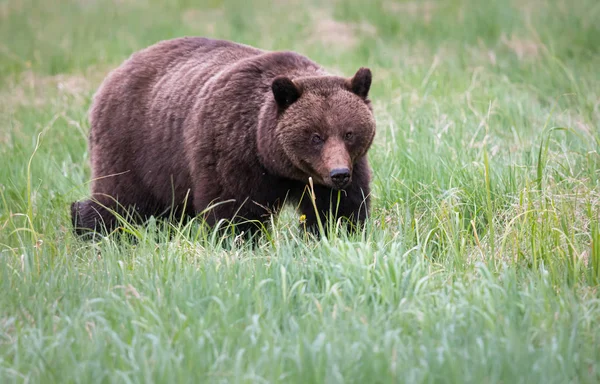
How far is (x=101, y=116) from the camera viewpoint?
6234mm

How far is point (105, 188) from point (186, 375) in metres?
3.27

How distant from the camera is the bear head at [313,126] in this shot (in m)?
4.96

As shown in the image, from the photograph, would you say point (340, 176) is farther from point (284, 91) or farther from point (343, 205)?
point (284, 91)

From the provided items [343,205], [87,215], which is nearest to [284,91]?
[343,205]

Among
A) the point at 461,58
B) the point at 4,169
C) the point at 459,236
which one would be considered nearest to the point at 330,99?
the point at 459,236

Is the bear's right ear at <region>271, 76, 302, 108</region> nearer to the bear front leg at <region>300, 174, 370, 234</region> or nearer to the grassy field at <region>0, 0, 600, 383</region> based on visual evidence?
the bear front leg at <region>300, 174, 370, 234</region>

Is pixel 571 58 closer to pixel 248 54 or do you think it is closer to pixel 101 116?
pixel 248 54

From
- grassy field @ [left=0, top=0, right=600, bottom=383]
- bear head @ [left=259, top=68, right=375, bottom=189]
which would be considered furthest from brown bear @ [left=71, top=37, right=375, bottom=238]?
grassy field @ [left=0, top=0, right=600, bottom=383]

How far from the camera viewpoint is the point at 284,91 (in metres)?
4.98

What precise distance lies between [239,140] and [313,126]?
0.52 meters

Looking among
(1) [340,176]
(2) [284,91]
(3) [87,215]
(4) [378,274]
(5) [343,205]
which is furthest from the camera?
(3) [87,215]

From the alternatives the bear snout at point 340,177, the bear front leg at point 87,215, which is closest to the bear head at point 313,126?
the bear snout at point 340,177

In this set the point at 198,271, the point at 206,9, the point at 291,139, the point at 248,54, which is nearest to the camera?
the point at 198,271

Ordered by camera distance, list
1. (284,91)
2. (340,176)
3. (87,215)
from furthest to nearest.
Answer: (87,215) → (284,91) → (340,176)
